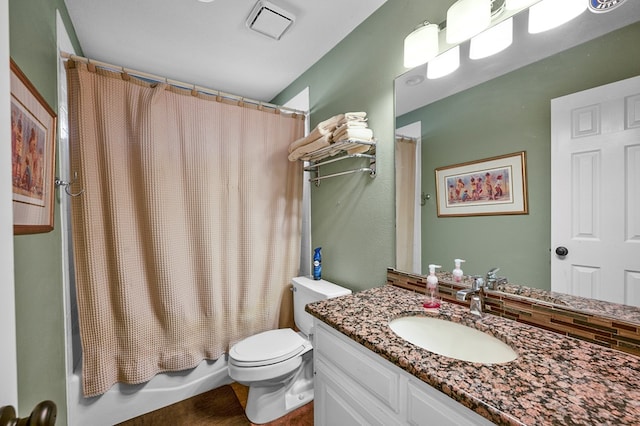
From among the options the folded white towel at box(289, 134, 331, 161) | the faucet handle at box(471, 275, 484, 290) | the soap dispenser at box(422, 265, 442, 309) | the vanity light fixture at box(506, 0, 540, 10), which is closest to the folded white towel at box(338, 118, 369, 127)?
the folded white towel at box(289, 134, 331, 161)

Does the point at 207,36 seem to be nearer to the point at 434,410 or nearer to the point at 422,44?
the point at 422,44

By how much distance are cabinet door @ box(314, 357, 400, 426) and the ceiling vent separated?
178 cm

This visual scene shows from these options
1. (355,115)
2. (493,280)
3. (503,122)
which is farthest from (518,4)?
(493,280)

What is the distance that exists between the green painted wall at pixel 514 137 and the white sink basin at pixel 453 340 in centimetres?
27

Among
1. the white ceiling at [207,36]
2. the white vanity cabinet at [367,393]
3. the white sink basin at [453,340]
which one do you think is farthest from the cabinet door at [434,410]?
the white ceiling at [207,36]

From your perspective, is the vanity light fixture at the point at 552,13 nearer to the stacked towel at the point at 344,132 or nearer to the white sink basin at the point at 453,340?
the stacked towel at the point at 344,132

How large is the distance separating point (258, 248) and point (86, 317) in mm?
1026

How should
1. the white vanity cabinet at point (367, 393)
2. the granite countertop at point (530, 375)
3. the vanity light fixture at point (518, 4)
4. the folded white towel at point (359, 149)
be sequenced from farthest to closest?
1. the folded white towel at point (359, 149)
2. the vanity light fixture at point (518, 4)
3. the white vanity cabinet at point (367, 393)
4. the granite countertop at point (530, 375)

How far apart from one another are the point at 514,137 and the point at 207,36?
1.81 meters

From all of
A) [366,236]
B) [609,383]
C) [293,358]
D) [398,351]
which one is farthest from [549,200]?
[293,358]

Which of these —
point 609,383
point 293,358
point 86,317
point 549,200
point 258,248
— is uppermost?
point 549,200

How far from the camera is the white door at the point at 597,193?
77 centimetres

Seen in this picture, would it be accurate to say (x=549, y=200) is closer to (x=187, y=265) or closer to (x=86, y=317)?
(x=187, y=265)

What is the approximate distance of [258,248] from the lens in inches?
78.2
